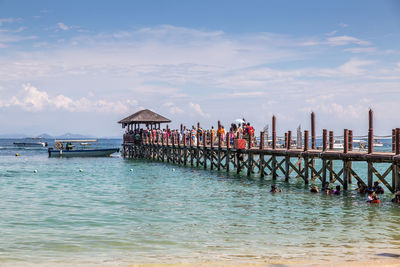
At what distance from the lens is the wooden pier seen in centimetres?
2019

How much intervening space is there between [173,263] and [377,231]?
638cm

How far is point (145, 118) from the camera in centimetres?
4972

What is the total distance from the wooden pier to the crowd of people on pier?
8 centimetres

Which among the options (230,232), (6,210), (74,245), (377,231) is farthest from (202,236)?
(6,210)

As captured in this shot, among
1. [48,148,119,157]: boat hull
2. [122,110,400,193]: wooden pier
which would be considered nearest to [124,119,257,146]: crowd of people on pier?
[122,110,400,193]: wooden pier

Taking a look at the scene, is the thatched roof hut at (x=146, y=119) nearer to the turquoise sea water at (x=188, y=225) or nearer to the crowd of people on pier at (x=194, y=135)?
the crowd of people on pier at (x=194, y=135)

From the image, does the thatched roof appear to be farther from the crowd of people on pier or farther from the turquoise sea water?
the turquoise sea water

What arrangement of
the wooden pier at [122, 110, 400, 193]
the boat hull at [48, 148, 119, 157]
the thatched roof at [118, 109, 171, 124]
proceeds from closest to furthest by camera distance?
1. the wooden pier at [122, 110, 400, 193]
2. the thatched roof at [118, 109, 171, 124]
3. the boat hull at [48, 148, 119, 157]

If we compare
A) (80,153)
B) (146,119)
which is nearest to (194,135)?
(146,119)

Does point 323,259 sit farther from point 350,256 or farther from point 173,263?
point 173,263

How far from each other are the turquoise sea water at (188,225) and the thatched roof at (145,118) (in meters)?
25.2

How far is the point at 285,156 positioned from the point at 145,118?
2583 centimetres

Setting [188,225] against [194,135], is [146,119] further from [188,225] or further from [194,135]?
[188,225]

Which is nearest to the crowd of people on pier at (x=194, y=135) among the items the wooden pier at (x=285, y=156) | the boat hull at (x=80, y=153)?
the wooden pier at (x=285, y=156)
